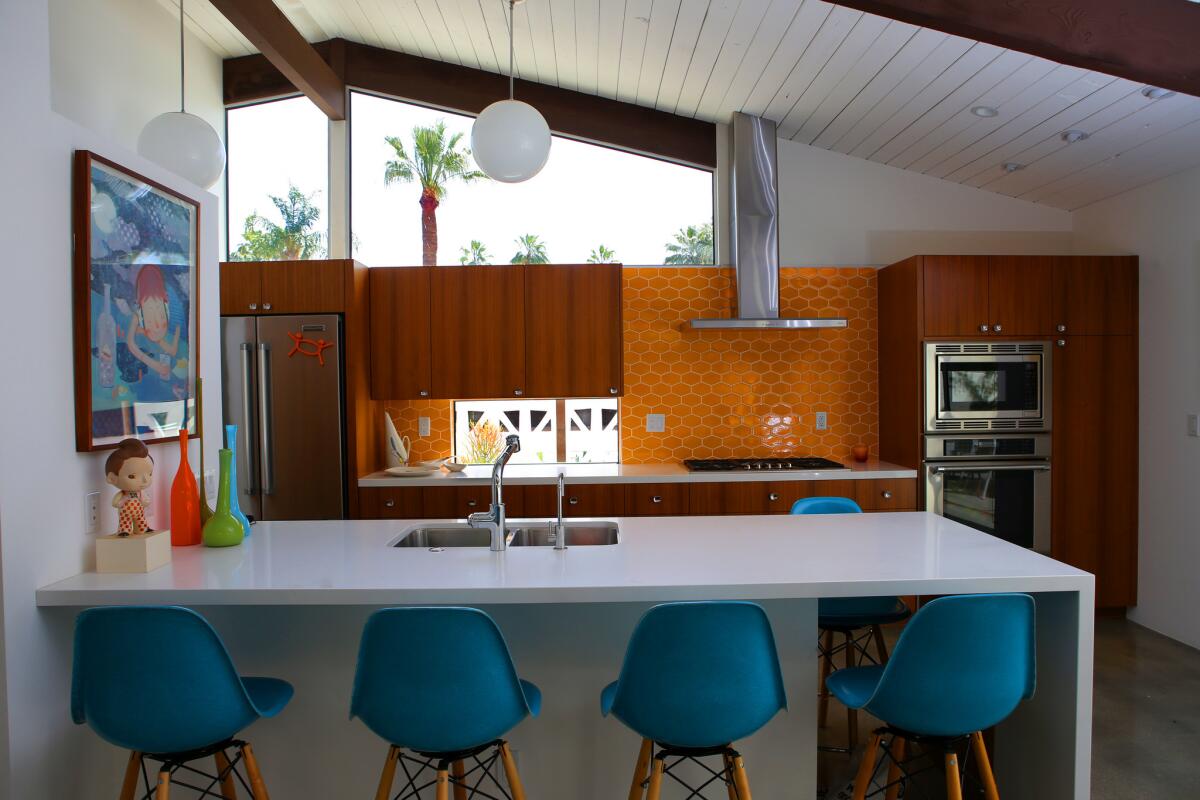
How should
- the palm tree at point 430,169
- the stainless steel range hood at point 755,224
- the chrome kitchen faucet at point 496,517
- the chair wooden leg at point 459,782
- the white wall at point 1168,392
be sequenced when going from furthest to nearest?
1. the palm tree at point 430,169
2. the stainless steel range hood at point 755,224
3. the white wall at point 1168,392
4. the chrome kitchen faucet at point 496,517
5. the chair wooden leg at point 459,782

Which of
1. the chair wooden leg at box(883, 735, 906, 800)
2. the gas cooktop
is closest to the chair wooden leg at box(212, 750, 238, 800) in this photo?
the chair wooden leg at box(883, 735, 906, 800)

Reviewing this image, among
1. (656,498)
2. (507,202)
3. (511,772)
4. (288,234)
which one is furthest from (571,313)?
(511,772)

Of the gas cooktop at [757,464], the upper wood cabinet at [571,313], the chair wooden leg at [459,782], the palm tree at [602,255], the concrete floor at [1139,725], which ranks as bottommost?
the concrete floor at [1139,725]

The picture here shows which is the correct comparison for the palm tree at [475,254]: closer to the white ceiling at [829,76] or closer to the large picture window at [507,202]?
the large picture window at [507,202]

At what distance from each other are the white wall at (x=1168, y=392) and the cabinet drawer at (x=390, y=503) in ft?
12.8

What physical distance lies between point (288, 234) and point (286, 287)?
2.53 feet

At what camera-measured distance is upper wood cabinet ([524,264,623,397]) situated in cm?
443

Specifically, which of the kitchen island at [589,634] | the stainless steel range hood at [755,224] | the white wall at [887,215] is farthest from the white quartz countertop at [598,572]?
the white wall at [887,215]

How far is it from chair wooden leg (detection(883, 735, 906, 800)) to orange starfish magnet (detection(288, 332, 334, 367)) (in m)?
3.30

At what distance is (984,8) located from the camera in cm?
220

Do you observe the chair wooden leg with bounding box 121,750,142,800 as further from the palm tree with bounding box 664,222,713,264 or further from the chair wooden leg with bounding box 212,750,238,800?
the palm tree with bounding box 664,222,713,264

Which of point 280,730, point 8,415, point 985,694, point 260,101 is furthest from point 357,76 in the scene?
point 985,694

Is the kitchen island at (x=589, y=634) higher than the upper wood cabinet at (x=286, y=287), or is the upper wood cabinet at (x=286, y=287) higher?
the upper wood cabinet at (x=286, y=287)

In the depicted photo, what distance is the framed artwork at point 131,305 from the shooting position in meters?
2.06
